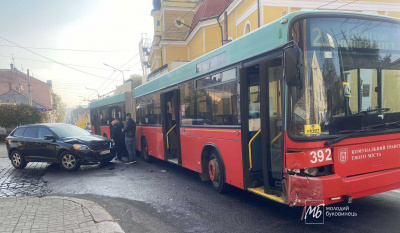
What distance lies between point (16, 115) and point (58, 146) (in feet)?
78.1

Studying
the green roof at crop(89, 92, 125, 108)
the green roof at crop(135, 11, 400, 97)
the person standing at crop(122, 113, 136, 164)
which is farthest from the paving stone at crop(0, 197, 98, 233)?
the green roof at crop(89, 92, 125, 108)

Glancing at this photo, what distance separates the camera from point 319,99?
13.0 feet

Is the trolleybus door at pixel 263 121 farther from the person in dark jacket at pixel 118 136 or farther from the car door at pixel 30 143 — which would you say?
the car door at pixel 30 143

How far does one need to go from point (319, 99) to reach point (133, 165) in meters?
8.32

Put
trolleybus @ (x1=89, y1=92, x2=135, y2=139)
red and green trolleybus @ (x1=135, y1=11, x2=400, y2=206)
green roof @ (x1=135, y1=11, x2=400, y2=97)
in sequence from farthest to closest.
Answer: trolleybus @ (x1=89, y1=92, x2=135, y2=139) → green roof @ (x1=135, y1=11, x2=400, y2=97) → red and green trolleybus @ (x1=135, y1=11, x2=400, y2=206)

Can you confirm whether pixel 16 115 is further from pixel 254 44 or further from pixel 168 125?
pixel 254 44

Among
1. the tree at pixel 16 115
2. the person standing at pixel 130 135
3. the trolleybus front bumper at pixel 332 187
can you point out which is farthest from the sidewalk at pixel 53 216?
the tree at pixel 16 115

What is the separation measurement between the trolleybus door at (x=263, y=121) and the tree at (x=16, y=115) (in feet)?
101

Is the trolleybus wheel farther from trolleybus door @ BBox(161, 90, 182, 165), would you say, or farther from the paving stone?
trolleybus door @ BBox(161, 90, 182, 165)

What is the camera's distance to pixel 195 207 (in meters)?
5.59

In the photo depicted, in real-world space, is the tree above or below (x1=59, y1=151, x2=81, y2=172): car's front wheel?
A: above

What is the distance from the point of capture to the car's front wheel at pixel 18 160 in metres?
10.7

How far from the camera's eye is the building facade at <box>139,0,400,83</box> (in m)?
18.3

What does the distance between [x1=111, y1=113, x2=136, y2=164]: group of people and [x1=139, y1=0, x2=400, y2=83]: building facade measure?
10.6 metres
